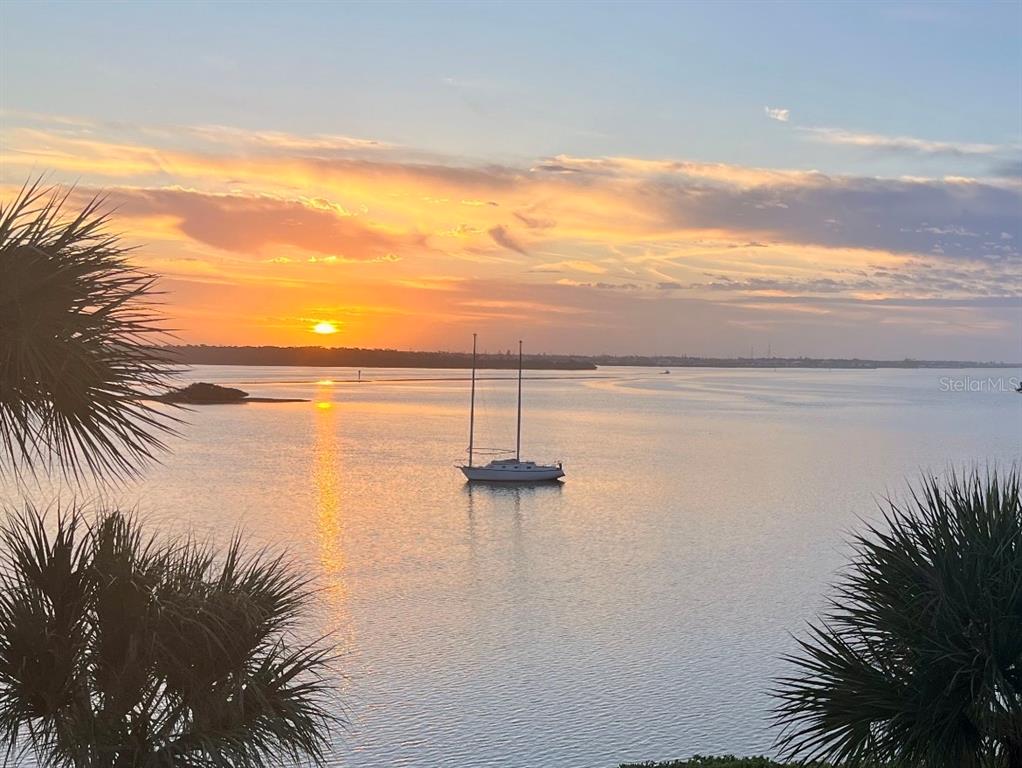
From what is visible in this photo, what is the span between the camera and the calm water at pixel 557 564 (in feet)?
68.7

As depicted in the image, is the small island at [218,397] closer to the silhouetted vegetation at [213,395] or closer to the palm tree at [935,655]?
the silhouetted vegetation at [213,395]

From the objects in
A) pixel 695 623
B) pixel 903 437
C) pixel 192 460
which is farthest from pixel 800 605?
pixel 903 437

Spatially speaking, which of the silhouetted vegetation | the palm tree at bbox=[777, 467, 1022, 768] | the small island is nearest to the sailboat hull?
the palm tree at bbox=[777, 467, 1022, 768]

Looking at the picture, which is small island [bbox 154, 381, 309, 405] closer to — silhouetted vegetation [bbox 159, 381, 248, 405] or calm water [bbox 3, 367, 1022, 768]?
silhouetted vegetation [bbox 159, 381, 248, 405]

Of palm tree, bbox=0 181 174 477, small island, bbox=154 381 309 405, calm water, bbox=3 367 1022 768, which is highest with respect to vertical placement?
palm tree, bbox=0 181 174 477

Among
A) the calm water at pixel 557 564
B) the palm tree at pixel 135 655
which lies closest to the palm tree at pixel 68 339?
the palm tree at pixel 135 655

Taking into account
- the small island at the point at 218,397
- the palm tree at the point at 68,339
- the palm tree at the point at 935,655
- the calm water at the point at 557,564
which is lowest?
the calm water at the point at 557,564

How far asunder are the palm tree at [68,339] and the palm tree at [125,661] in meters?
1.76

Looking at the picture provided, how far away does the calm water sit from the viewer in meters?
20.9

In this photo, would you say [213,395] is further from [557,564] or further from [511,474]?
[557,564]

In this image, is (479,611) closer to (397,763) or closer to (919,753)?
(397,763)

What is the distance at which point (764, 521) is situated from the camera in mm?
47375

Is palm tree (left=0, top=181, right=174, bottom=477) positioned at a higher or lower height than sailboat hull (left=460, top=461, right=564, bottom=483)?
higher

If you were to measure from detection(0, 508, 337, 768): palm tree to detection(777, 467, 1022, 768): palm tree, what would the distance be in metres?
4.67
